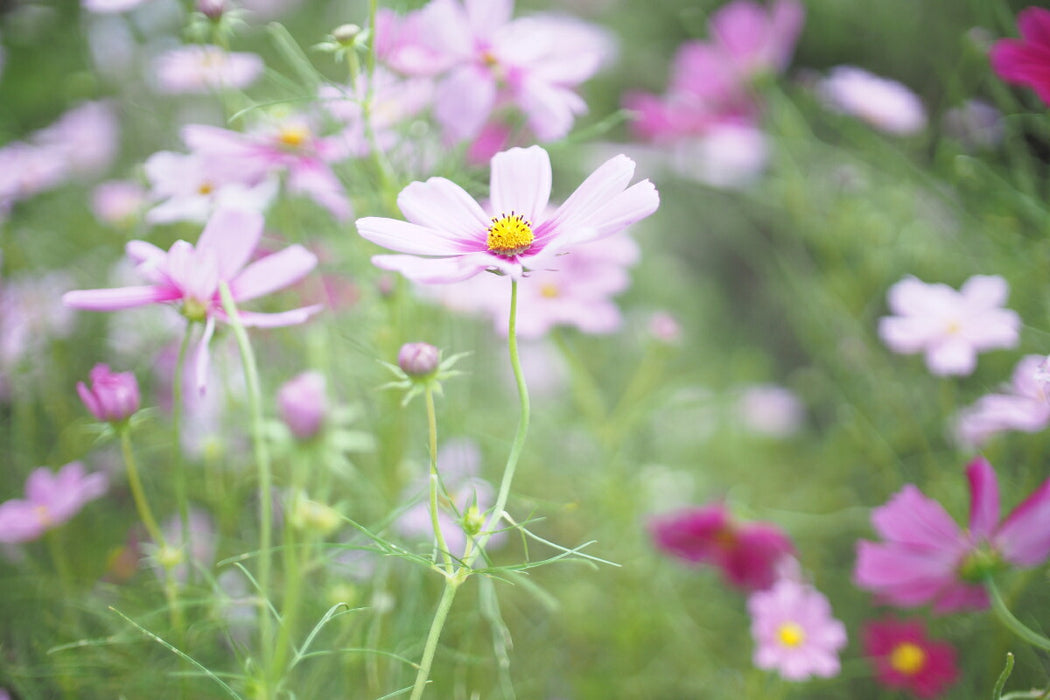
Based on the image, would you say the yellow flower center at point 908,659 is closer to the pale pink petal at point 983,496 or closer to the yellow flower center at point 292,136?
the pale pink petal at point 983,496

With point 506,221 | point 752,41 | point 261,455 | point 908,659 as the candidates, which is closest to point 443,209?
point 506,221

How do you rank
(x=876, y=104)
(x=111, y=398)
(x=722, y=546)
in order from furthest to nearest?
(x=876, y=104)
(x=722, y=546)
(x=111, y=398)

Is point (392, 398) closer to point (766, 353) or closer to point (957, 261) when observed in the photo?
point (957, 261)

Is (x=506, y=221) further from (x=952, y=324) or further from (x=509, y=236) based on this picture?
(x=952, y=324)

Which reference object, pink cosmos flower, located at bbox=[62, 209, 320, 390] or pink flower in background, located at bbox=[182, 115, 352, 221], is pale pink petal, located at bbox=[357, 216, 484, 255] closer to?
pink cosmos flower, located at bbox=[62, 209, 320, 390]

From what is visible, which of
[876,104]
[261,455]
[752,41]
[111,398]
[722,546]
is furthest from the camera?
[752,41]
